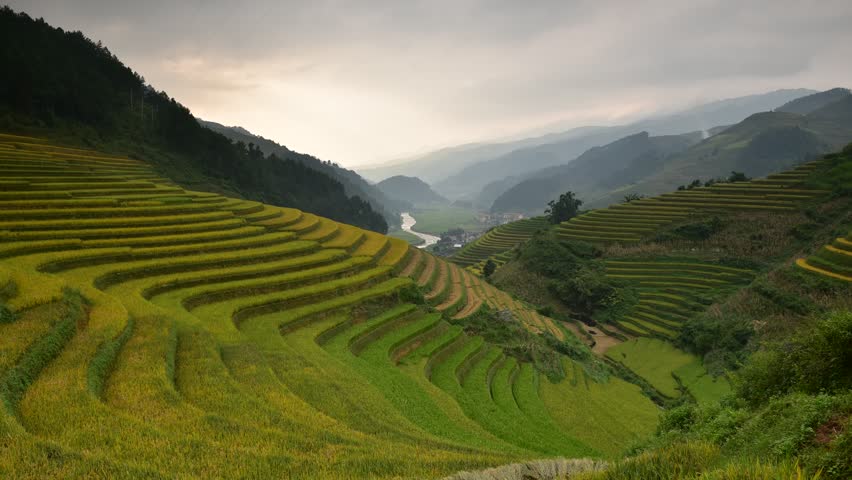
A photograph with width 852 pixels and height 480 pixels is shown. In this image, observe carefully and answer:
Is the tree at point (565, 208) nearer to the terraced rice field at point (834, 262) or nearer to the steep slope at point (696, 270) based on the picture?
the steep slope at point (696, 270)

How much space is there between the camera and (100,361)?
7340mm

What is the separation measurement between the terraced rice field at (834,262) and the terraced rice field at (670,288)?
5822 mm

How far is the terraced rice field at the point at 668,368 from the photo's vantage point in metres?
18.9

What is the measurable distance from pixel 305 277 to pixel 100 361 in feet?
29.3

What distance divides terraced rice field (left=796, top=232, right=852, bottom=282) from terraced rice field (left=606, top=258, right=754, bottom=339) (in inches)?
229

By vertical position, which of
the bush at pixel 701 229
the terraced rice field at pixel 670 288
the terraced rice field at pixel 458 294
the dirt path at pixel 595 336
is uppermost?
the bush at pixel 701 229

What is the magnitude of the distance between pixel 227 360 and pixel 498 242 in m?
52.9

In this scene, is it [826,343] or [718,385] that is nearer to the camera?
[826,343]

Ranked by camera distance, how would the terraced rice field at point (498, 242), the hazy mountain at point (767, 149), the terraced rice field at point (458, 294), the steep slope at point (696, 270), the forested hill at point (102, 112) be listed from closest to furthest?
1. the steep slope at point (696, 270)
2. the terraced rice field at point (458, 294)
3. the forested hill at point (102, 112)
4. the terraced rice field at point (498, 242)
5. the hazy mountain at point (767, 149)

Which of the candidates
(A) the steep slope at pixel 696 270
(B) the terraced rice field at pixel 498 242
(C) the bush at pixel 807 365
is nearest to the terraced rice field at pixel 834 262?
(A) the steep slope at pixel 696 270

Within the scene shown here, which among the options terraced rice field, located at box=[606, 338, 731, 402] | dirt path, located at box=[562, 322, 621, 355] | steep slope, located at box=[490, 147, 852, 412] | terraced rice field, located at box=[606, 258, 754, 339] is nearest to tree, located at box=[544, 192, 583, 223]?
steep slope, located at box=[490, 147, 852, 412]

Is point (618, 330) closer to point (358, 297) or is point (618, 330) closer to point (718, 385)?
point (718, 385)

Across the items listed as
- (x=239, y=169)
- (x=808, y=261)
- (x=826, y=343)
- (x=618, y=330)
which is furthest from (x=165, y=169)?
(x=808, y=261)

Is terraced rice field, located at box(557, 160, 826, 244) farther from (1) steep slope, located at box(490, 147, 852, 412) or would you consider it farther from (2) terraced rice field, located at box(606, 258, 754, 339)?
(2) terraced rice field, located at box(606, 258, 754, 339)
